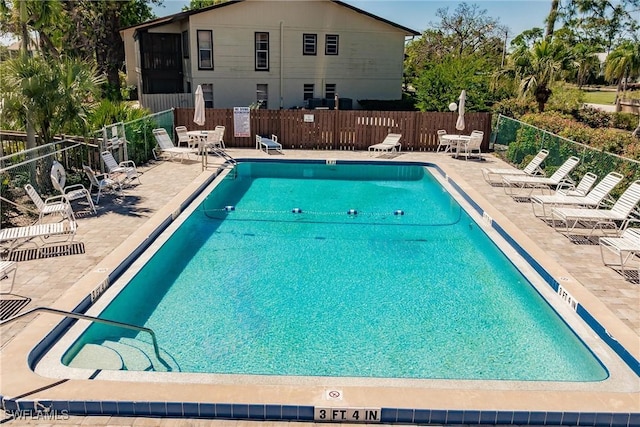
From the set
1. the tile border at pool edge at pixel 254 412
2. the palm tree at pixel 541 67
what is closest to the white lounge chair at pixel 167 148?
the tile border at pool edge at pixel 254 412

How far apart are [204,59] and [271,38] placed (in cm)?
366

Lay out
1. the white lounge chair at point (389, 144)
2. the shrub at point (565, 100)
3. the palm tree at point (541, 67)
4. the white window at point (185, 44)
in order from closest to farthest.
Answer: the white lounge chair at point (389, 144), the palm tree at point (541, 67), the shrub at point (565, 100), the white window at point (185, 44)

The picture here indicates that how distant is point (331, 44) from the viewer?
27.7 metres

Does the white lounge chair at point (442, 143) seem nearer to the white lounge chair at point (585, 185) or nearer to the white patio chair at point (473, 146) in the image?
the white patio chair at point (473, 146)

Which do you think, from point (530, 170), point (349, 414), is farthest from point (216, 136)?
point (349, 414)

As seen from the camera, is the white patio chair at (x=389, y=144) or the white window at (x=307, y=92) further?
the white window at (x=307, y=92)

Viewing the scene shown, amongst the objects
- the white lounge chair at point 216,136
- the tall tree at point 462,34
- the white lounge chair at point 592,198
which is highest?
the tall tree at point 462,34

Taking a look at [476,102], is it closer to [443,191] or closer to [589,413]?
[443,191]

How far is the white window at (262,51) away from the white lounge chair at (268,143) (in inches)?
347

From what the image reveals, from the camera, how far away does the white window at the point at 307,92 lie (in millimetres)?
28016

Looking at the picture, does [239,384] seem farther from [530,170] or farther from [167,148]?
[167,148]

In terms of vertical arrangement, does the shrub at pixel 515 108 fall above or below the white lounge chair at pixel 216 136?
above

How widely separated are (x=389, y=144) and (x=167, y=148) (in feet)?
26.0

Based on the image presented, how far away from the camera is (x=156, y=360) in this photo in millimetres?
6098
